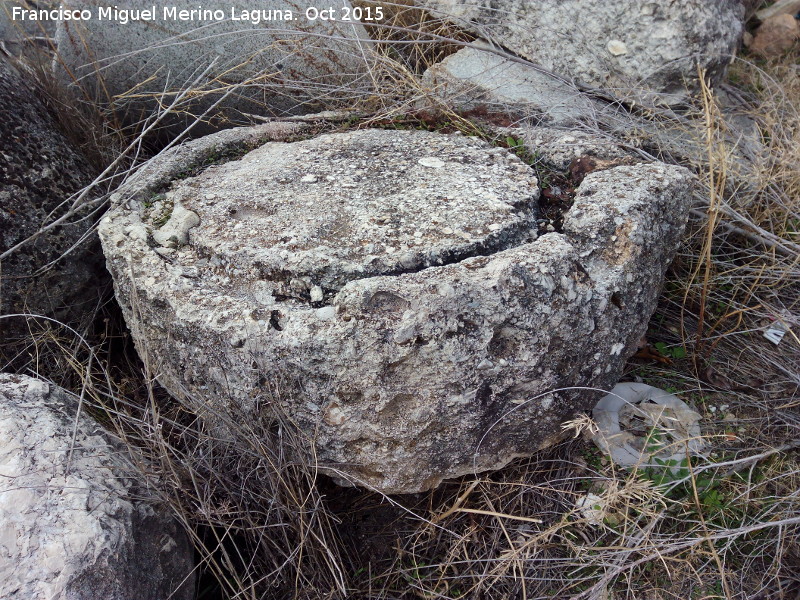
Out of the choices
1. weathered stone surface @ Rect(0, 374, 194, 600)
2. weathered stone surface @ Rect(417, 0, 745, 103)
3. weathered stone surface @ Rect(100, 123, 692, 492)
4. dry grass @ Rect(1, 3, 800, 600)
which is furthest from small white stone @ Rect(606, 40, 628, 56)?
weathered stone surface @ Rect(0, 374, 194, 600)

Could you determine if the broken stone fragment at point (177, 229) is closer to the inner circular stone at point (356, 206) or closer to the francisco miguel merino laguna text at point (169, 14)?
the inner circular stone at point (356, 206)

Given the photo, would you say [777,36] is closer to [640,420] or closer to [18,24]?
[640,420]

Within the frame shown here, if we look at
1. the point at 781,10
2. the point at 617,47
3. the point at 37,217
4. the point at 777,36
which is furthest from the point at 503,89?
the point at 781,10

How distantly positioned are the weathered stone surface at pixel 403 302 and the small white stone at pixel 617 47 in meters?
0.91

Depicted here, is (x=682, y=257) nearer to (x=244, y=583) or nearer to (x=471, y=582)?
(x=471, y=582)

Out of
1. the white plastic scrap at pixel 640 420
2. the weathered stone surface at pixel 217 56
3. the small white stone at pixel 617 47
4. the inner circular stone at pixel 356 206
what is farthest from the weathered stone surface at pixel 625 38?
the white plastic scrap at pixel 640 420

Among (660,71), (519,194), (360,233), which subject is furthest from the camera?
(660,71)

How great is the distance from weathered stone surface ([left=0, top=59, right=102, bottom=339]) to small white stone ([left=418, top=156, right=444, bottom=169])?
1024 millimetres

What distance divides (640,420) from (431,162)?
0.95 m

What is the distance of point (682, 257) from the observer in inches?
84.4

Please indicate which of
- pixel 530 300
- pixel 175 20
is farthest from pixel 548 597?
pixel 175 20

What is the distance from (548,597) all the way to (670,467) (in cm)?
46

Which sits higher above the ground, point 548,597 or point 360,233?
point 360,233

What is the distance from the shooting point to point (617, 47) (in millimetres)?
2467
